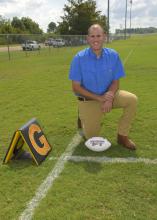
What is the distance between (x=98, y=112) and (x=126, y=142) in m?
→ 0.59

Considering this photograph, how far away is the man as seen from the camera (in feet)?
15.8

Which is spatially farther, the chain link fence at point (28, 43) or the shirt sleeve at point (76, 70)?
the chain link fence at point (28, 43)

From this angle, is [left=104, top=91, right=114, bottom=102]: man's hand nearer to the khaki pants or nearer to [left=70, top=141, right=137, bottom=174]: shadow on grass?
the khaki pants

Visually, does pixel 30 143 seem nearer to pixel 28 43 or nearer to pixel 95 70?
pixel 95 70

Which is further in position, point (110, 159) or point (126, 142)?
point (126, 142)

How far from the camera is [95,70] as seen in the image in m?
4.90

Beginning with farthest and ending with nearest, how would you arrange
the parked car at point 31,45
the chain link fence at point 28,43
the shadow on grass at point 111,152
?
the parked car at point 31,45 < the chain link fence at point 28,43 < the shadow on grass at point 111,152

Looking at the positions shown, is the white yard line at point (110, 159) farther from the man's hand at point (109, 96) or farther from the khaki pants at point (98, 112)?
the man's hand at point (109, 96)

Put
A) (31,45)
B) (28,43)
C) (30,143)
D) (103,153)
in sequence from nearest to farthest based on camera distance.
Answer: (30,143)
(103,153)
(28,43)
(31,45)

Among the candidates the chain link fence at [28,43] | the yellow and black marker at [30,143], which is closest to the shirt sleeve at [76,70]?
the yellow and black marker at [30,143]

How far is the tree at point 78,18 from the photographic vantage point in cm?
5734

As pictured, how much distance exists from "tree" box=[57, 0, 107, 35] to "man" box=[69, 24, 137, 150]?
53.8 metres

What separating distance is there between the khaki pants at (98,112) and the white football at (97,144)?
1.04 feet

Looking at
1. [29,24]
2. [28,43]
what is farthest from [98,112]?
[29,24]
